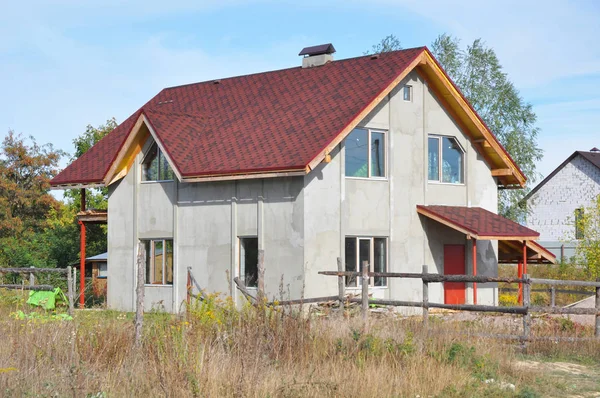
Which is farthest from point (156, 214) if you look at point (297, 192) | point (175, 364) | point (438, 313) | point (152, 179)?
point (175, 364)

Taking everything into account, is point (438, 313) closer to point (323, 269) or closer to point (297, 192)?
point (323, 269)

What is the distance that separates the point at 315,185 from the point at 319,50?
780 cm

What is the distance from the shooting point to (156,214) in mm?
27922

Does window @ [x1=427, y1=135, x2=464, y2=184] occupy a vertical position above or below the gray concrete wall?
above

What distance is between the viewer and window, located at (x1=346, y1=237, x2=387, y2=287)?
2512cm

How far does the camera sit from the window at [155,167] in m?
28.0

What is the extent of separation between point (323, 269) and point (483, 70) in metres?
23.9

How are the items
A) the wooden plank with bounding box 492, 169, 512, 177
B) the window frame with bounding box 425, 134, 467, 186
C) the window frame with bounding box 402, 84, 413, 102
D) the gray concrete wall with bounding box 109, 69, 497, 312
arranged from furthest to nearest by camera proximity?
the wooden plank with bounding box 492, 169, 512, 177
the window frame with bounding box 425, 134, 467, 186
the window frame with bounding box 402, 84, 413, 102
the gray concrete wall with bounding box 109, 69, 497, 312

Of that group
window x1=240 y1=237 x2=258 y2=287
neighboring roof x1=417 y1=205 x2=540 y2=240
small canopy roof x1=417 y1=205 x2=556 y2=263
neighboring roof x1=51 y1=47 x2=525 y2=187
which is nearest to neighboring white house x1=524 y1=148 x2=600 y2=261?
neighboring roof x1=51 y1=47 x2=525 y2=187

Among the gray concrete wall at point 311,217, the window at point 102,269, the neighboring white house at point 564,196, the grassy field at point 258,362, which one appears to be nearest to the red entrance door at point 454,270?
the gray concrete wall at point 311,217

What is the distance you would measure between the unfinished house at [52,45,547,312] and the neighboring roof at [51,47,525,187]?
59 mm

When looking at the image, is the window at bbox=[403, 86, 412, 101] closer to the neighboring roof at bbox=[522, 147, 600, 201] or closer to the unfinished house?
the unfinished house

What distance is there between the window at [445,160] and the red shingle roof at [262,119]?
304 cm

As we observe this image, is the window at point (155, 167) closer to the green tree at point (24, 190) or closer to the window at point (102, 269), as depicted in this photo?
the window at point (102, 269)
